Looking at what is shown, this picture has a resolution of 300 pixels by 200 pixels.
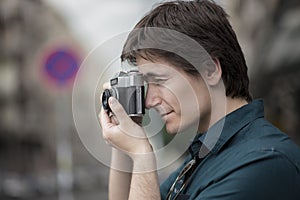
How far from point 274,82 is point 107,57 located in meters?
7.06

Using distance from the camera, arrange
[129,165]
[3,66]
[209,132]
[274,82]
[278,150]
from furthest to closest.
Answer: [3,66], [274,82], [129,165], [209,132], [278,150]

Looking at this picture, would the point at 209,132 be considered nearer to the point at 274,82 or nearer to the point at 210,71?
the point at 210,71

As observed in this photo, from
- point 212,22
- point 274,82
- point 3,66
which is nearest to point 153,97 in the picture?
point 212,22

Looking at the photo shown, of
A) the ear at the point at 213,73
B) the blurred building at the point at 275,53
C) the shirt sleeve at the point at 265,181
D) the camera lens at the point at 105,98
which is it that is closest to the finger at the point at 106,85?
the camera lens at the point at 105,98

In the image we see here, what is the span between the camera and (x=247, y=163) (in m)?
2.13

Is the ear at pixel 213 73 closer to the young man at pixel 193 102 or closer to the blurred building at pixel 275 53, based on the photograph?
the young man at pixel 193 102

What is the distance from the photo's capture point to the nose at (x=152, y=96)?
2.37 meters

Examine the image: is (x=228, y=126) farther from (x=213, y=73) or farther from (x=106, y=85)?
(x=106, y=85)

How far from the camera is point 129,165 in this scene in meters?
2.59

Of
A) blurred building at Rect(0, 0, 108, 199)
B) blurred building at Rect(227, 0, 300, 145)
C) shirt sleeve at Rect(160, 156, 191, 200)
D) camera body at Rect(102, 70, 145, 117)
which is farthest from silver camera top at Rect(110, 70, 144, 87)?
blurred building at Rect(0, 0, 108, 199)

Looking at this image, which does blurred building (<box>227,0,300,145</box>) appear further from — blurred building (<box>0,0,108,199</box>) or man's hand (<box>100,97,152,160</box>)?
blurred building (<box>0,0,108,199</box>)

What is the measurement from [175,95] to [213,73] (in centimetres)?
14

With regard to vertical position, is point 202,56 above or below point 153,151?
above

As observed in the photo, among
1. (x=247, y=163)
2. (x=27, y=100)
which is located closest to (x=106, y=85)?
(x=247, y=163)
